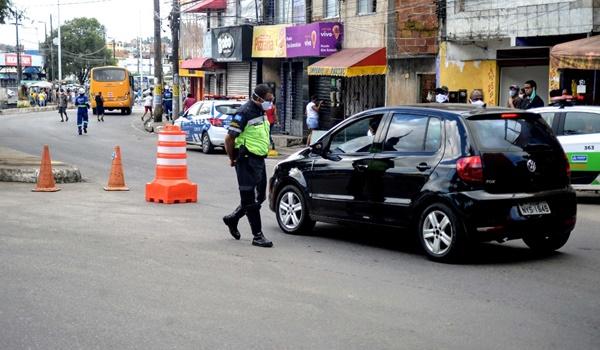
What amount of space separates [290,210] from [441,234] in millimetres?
2572

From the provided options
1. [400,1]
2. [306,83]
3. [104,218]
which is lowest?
[104,218]

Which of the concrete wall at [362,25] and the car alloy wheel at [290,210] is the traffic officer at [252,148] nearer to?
the car alloy wheel at [290,210]

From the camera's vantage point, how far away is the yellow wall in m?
23.5

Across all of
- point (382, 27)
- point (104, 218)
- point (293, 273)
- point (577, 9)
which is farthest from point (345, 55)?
point (293, 273)

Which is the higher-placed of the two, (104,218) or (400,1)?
(400,1)

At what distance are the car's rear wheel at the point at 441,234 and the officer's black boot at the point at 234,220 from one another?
7.12 ft

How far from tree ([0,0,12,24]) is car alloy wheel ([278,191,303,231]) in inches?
766

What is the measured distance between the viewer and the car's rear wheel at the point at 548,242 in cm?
933

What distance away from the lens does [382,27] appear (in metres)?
27.2

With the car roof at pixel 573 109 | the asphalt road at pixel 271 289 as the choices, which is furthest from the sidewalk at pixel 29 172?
the car roof at pixel 573 109

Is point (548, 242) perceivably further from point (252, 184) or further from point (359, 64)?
point (359, 64)

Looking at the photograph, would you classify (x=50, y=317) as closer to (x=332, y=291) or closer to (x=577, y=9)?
(x=332, y=291)

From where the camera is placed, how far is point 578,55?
1823 centimetres

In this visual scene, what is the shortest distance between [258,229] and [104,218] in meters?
3.06
